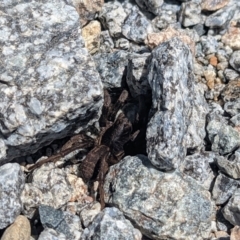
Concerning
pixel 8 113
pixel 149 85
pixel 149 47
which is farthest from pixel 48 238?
pixel 149 47

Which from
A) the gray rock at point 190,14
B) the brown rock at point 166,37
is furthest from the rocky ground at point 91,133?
the gray rock at point 190,14

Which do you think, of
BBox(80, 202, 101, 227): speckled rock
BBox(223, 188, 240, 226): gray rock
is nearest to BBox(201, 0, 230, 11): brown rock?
BBox(223, 188, 240, 226): gray rock

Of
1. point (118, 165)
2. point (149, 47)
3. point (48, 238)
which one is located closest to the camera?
point (48, 238)

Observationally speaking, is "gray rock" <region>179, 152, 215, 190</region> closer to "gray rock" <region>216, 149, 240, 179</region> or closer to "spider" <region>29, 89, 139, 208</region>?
"gray rock" <region>216, 149, 240, 179</region>

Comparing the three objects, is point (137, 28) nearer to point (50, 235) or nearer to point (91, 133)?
point (91, 133)

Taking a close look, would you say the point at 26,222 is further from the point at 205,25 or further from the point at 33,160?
the point at 205,25

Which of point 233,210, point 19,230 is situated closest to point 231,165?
point 233,210

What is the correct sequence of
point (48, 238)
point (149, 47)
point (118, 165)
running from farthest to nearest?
point (149, 47)
point (118, 165)
point (48, 238)
